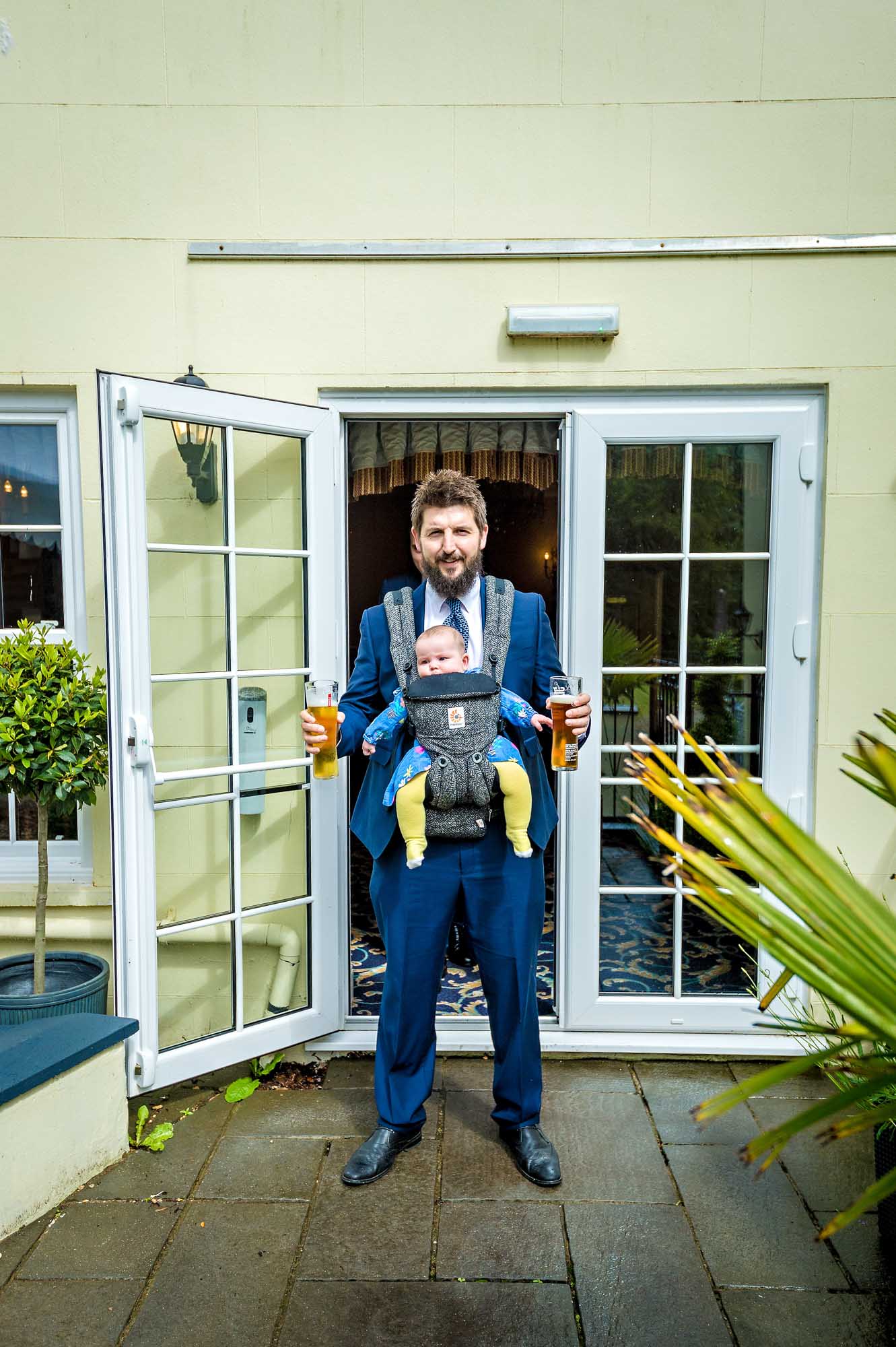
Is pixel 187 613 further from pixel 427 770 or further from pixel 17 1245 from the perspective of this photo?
pixel 17 1245

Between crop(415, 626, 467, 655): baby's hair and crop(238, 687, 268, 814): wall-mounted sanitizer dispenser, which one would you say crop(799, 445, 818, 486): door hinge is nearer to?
crop(415, 626, 467, 655): baby's hair

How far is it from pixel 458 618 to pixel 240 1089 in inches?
66.7

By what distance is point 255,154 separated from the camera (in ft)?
9.64

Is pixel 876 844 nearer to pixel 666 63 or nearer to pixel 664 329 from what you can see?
pixel 664 329

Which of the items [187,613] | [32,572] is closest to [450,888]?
[187,613]

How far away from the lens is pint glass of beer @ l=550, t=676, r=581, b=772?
7.54ft

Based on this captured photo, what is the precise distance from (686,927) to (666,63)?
2802 mm

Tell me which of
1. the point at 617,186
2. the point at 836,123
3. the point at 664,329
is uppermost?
the point at 836,123

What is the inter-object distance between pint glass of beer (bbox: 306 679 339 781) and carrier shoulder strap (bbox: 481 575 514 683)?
0.42 meters

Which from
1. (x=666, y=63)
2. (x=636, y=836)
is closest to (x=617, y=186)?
(x=666, y=63)

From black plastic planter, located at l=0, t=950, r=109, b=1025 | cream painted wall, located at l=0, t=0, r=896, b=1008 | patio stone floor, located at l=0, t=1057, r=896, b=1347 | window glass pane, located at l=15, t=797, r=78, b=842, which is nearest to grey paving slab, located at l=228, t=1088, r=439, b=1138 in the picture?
patio stone floor, located at l=0, t=1057, r=896, b=1347

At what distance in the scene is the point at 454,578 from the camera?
251 cm

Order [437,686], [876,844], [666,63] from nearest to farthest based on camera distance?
[437,686] < [666,63] < [876,844]

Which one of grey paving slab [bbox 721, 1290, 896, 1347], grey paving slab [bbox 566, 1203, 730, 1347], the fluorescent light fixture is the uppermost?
the fluorescent light fixture
